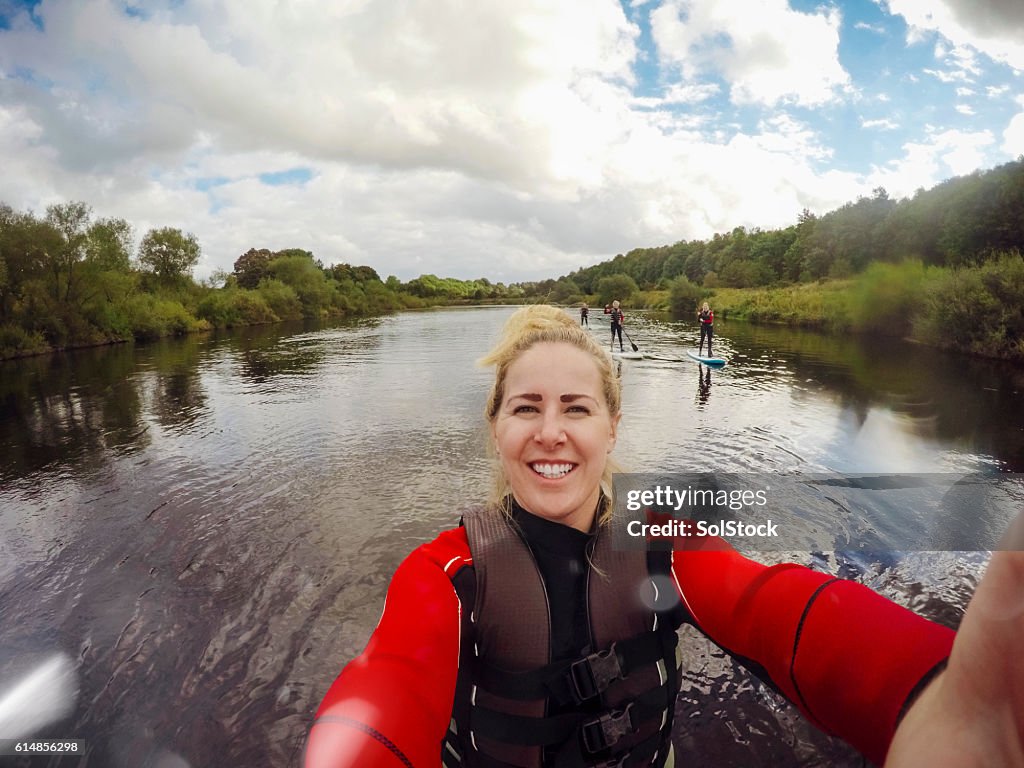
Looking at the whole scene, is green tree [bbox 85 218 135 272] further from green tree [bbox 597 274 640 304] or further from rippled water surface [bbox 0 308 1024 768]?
green tree [bbox 597 274 640 304]

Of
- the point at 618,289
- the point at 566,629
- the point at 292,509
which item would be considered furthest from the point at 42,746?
the point at 618,289

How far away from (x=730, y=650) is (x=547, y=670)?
2.32 ft

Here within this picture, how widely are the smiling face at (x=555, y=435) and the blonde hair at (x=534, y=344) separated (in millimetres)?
83

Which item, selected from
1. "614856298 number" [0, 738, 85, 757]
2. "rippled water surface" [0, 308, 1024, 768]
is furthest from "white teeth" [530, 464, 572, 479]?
"614856298 number" [0, 738, 85, 757]

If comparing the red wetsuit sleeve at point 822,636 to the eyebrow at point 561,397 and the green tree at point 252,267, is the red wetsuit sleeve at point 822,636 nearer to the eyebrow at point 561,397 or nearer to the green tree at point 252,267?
the eyebrow at point 561,397

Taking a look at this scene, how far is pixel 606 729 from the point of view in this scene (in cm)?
178

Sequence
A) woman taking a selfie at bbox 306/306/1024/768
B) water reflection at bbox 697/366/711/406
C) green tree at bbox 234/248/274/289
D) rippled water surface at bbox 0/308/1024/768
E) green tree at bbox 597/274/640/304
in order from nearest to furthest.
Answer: woman taking a selfie at bbox 306/306/1024/768
rippled water surface at bbox 0/308/1024/768
water reflection at bbox 697/366/711/406
green tree at bbox 597/274/640/304
green tree at bbox 234/248/274/289

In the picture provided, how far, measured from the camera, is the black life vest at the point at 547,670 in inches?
70.2

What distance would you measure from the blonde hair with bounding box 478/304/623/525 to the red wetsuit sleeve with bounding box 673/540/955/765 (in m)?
0.52

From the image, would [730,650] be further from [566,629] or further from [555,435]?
[555,435]

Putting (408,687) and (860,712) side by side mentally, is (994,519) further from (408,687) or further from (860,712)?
(408,687)

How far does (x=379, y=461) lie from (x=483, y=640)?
758cm

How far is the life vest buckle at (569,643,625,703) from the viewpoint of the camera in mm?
1759

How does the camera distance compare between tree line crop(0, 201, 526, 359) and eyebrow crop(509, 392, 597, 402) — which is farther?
tree line crop(0, 201, 526, 359)
